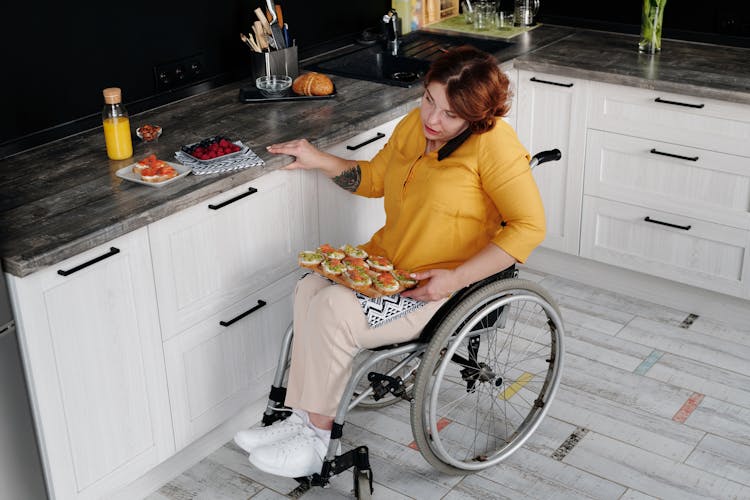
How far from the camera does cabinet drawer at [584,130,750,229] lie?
3201 mm

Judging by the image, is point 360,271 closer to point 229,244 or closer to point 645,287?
point 229,244

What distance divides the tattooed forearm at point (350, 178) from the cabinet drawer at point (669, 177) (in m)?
1.13

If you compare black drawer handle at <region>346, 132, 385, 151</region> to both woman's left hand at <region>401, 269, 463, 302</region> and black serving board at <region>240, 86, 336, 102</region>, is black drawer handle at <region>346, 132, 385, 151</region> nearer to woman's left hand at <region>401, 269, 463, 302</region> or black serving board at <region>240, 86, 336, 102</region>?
black serving board at <region>240, 86, 336, 102</region>

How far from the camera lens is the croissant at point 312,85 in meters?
3.05

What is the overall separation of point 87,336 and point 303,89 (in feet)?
3.89

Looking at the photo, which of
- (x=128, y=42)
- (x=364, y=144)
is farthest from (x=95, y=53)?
(x=364, y=144)

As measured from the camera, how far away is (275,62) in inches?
122

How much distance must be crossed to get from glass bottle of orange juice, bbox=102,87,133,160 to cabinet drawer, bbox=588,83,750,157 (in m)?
1.66

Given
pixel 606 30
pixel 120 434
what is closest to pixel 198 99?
pixel 120 434

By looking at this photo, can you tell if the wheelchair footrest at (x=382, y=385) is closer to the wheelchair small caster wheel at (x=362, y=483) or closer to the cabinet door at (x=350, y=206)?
A: the wheelchair small caster wheel at (x=362, y=483)

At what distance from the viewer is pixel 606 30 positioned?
3.87m

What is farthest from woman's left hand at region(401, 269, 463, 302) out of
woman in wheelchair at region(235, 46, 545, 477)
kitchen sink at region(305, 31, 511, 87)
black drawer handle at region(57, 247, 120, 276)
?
kitchen sink at region(305, 31, 511, 87)

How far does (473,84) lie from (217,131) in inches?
33.8

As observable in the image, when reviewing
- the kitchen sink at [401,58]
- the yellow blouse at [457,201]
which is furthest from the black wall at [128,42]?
the yellow blouse at [457,201]
